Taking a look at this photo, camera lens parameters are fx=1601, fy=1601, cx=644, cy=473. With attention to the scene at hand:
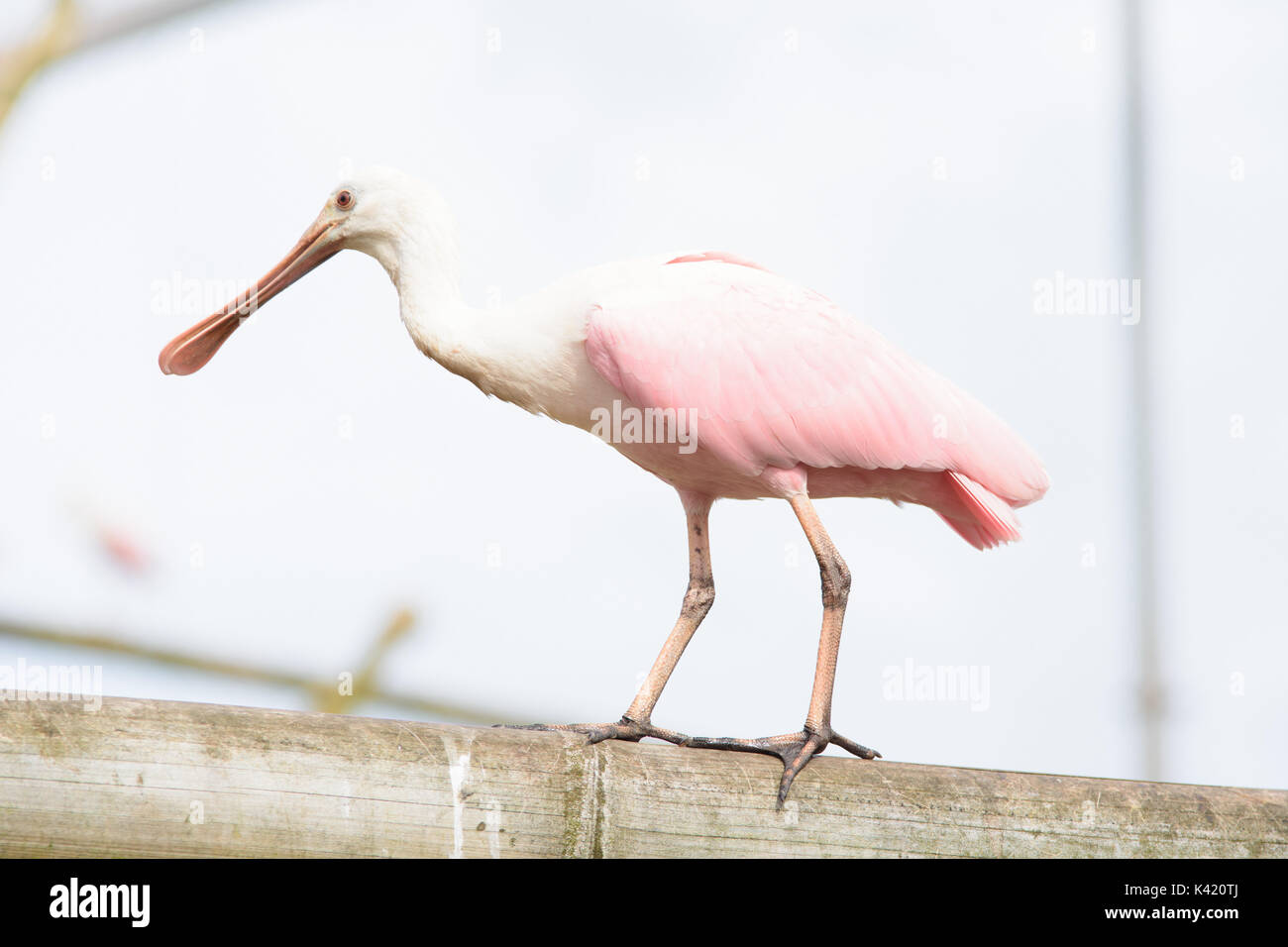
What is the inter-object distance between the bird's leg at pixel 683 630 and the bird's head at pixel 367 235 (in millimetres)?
983

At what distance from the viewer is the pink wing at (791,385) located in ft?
13.1

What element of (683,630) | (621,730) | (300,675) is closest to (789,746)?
(621,730)

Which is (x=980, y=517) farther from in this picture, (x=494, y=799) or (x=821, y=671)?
(x=494, y=799)

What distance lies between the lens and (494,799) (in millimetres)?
2795

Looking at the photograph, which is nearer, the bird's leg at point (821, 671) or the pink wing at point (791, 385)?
the bird's leg at point (821, 671)

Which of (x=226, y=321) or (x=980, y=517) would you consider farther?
(x=226, y=321)

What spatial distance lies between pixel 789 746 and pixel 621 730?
48 centimetres

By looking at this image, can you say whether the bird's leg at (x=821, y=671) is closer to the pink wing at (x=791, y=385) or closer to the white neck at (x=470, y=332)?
the pink wing at (x=791, y=385)

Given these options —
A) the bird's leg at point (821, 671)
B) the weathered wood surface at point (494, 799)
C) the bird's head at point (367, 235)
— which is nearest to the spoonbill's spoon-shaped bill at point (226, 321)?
the bird's head at point (367, 235)
